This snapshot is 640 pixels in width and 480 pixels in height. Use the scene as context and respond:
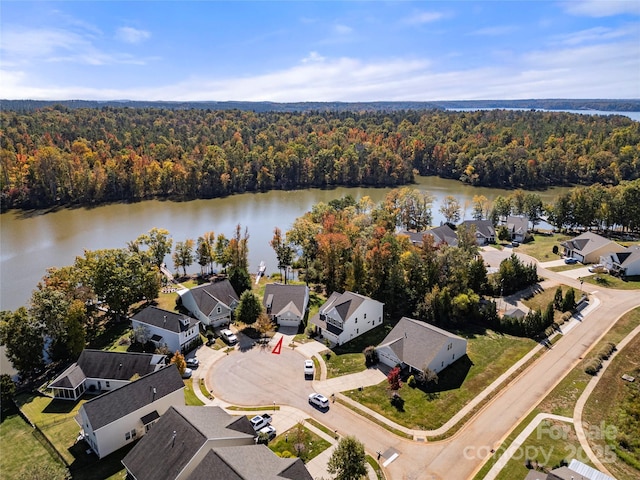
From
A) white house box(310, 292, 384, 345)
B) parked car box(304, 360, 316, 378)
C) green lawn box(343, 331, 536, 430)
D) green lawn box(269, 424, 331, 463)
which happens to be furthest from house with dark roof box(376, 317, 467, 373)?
green lawn box(269, 424, 331, 463)

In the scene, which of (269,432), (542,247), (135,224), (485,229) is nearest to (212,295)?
(269,432)

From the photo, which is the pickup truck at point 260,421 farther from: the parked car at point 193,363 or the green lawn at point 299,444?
the parked car at point 193,363

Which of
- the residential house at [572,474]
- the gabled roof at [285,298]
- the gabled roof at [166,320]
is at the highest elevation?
the residential house at [572,474]

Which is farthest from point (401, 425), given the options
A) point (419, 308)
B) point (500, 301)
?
point (500, 301)

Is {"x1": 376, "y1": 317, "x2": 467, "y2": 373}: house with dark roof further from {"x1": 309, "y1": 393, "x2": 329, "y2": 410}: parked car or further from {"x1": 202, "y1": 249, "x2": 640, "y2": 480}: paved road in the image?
{"x1": 309, "y1": 393, "x2": 329, "y2": 410}: parked car

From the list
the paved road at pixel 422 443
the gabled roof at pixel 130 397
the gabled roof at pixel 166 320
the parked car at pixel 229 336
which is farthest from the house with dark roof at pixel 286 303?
the gabled roof at pixel 130 397
